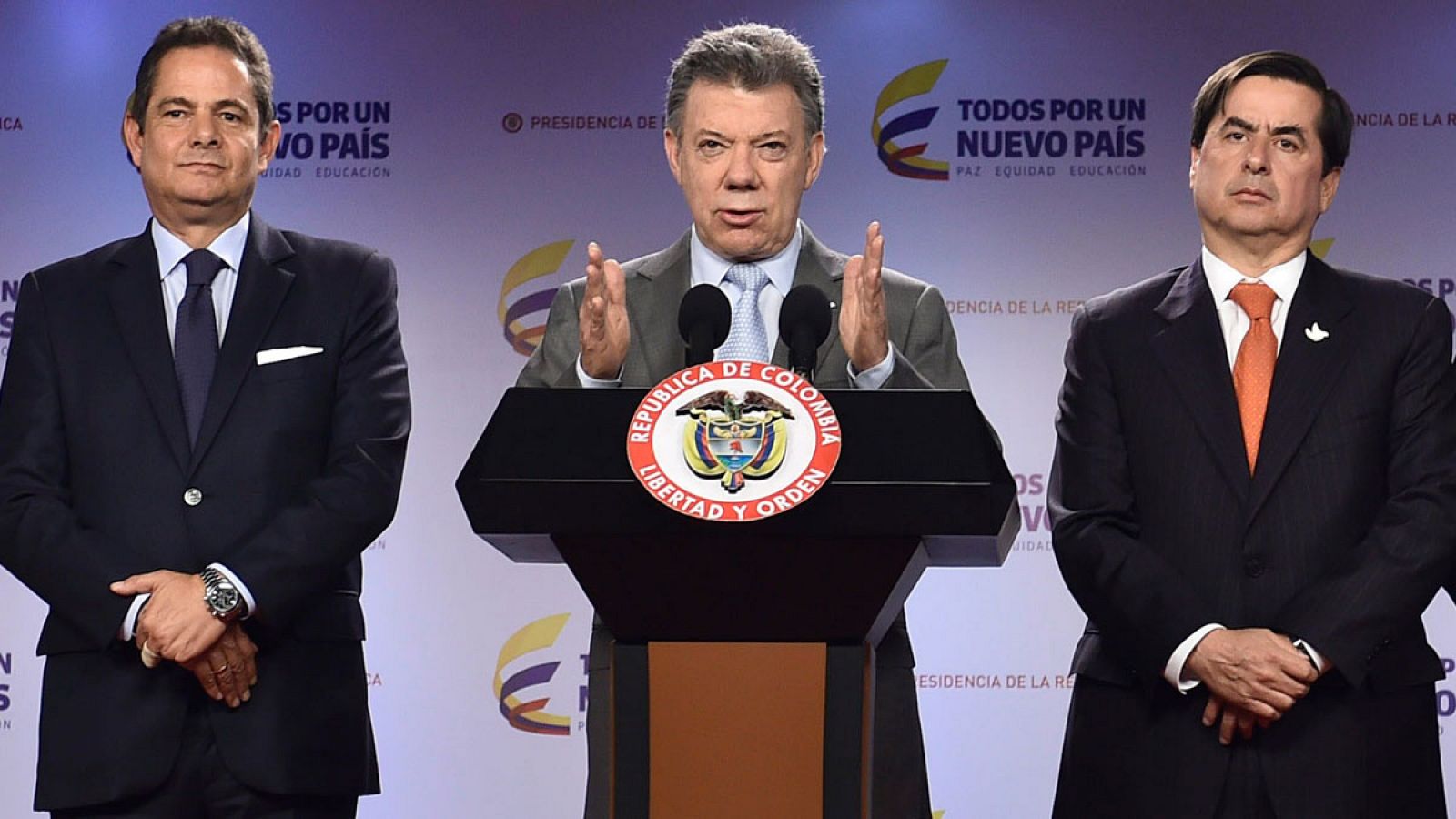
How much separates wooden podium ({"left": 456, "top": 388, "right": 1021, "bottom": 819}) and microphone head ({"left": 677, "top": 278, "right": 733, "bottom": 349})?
7.0 inches

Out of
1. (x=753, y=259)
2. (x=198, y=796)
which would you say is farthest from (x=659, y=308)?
(x=198, y=796)

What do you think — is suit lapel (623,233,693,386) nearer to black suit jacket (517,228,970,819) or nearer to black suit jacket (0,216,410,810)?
black suit jacket (517,228,970,819)

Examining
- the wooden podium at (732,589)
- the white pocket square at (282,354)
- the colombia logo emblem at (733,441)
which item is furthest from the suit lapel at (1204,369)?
the white pocket square at (282,354)

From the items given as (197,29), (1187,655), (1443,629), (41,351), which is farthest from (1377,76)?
(41,351)

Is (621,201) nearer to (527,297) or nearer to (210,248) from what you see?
(527,297)

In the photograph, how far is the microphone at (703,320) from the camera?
2.17 meters

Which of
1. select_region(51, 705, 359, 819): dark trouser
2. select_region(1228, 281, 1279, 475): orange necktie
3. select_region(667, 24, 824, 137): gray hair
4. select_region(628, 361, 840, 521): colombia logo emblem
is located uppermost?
select_region(667, 24, 824, 137): gray hair

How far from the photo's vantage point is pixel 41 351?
2996 mm

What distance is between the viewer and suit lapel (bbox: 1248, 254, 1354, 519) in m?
2.89

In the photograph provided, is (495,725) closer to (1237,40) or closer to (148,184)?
(148,184)

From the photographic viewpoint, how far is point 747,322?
2656mm

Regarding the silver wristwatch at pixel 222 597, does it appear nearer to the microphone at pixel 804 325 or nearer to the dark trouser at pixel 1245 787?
the microphone at pixel 804 325

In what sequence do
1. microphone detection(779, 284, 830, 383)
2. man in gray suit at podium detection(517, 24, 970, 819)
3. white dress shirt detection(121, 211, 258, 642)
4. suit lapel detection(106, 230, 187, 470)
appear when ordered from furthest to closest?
white dress shirt detection(121, 211, 258, 642)
suit lapel detection(106, 230, 187, 470)
man in gray suit at podium detection(517, 24, 970, 819)
microphone detection(779, 284, 830, 383)

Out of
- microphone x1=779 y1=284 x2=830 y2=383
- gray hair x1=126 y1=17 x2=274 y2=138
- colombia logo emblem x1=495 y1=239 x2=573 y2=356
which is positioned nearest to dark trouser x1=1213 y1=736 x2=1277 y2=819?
microphone x1=779 y1=284 x2=830 y2=383
